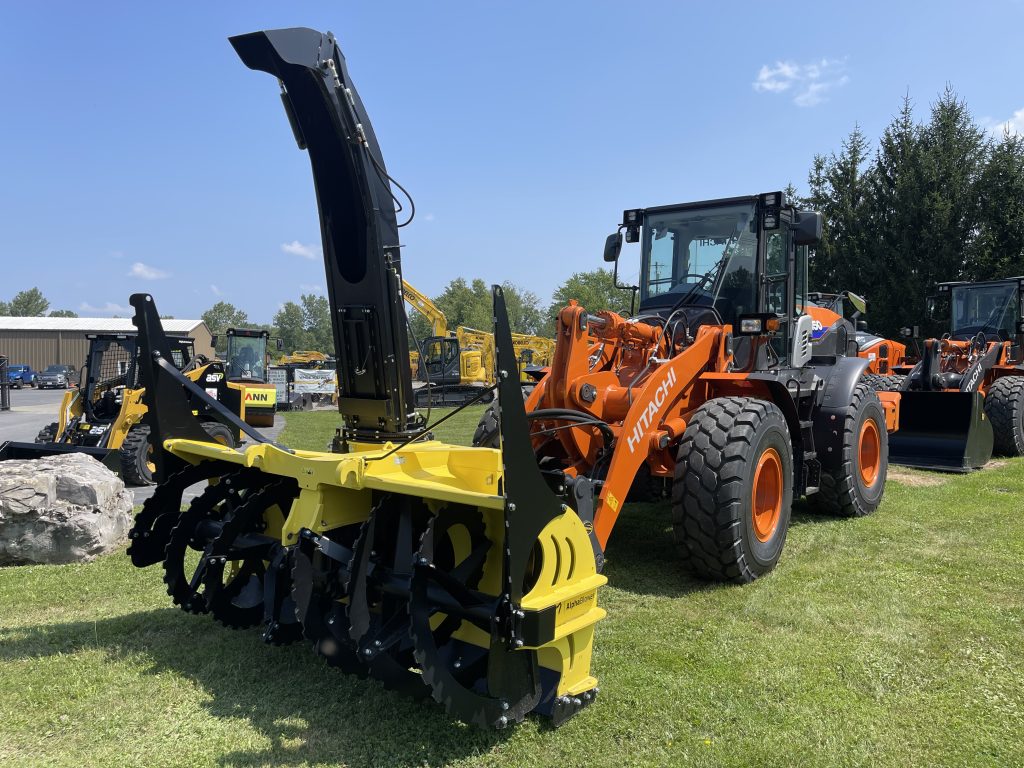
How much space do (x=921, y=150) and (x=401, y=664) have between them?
26.4 m

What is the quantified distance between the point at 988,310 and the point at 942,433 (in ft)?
12.6

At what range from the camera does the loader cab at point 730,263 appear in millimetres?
5926

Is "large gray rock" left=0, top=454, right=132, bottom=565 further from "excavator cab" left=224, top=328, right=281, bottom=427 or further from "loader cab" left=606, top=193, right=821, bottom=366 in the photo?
"excavator cab" left=224, top=328, right=281, bottom=427

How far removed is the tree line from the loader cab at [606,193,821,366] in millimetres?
19229

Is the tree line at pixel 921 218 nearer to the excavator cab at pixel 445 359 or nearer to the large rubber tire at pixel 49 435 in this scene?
the excavator cab at pixel 445 359

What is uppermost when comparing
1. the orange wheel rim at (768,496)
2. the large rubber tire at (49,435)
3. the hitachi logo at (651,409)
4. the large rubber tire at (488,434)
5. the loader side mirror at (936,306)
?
the loader side mirror at (936,306)

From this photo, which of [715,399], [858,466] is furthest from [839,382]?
[715,399]

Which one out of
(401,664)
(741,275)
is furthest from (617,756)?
(741,275)

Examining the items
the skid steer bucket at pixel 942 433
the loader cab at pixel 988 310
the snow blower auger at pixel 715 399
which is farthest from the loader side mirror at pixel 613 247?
the loader cab at pixel 988 310

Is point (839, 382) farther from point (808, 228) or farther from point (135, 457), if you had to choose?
point (135, 457)

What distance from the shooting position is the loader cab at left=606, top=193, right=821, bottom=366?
593 cm

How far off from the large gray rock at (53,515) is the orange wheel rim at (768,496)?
492cm

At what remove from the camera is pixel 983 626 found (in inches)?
164

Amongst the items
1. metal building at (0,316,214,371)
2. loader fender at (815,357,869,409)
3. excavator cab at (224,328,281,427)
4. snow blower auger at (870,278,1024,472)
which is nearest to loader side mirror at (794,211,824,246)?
loader fender at (815,357,869,409)
